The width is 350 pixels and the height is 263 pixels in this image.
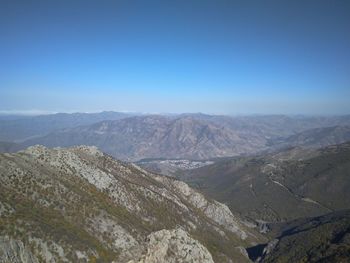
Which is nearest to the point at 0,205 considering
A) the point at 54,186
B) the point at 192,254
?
the point at 54,186

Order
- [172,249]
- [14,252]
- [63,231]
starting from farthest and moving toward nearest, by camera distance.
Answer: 1. [172,249]
2. [63,231]
3. [14,252]

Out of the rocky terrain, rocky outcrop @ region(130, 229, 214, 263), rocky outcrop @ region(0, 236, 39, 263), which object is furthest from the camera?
rocky outcrop @ region(130, 229, 214, 263)

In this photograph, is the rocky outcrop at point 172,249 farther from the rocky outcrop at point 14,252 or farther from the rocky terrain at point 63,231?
the rocky outcrop at point 14,252

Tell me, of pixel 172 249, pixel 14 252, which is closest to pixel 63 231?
pixel 14 252

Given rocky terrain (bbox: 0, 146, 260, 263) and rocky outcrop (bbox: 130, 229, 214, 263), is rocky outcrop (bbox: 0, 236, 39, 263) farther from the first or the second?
rocky outcrop (bbox: 130, 229, 214, 263)

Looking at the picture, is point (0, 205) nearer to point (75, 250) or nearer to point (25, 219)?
point (25, 219)

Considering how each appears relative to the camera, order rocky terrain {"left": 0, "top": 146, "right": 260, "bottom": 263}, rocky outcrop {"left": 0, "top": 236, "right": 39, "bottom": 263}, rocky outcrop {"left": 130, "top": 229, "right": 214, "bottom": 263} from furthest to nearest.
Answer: rocky outcrop {"left": 130, "top": 229, "right": 214, "bottom": 263} → rocky terrain {"left": 0, "top": 146, "right": 260, "bottom": 263} → rocky outcrop {"left": 0, "top": 236, "right": 39, "bottom": 263}

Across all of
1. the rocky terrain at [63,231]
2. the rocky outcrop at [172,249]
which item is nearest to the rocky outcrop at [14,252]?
the rocky terrain at [63,231]

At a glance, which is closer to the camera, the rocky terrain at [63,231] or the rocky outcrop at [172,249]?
the rocky terrain at [63,231]

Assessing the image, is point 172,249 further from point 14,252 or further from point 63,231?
point 14,252

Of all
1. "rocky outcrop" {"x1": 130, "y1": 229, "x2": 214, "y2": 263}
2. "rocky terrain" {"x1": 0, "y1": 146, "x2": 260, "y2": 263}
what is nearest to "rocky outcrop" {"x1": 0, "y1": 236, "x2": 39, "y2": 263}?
"rocky terrain" {"x1": 0, "y1": 146, "x2": 260, "y2": 263}

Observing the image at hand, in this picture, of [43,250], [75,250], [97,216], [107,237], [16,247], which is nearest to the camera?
[16,247]
